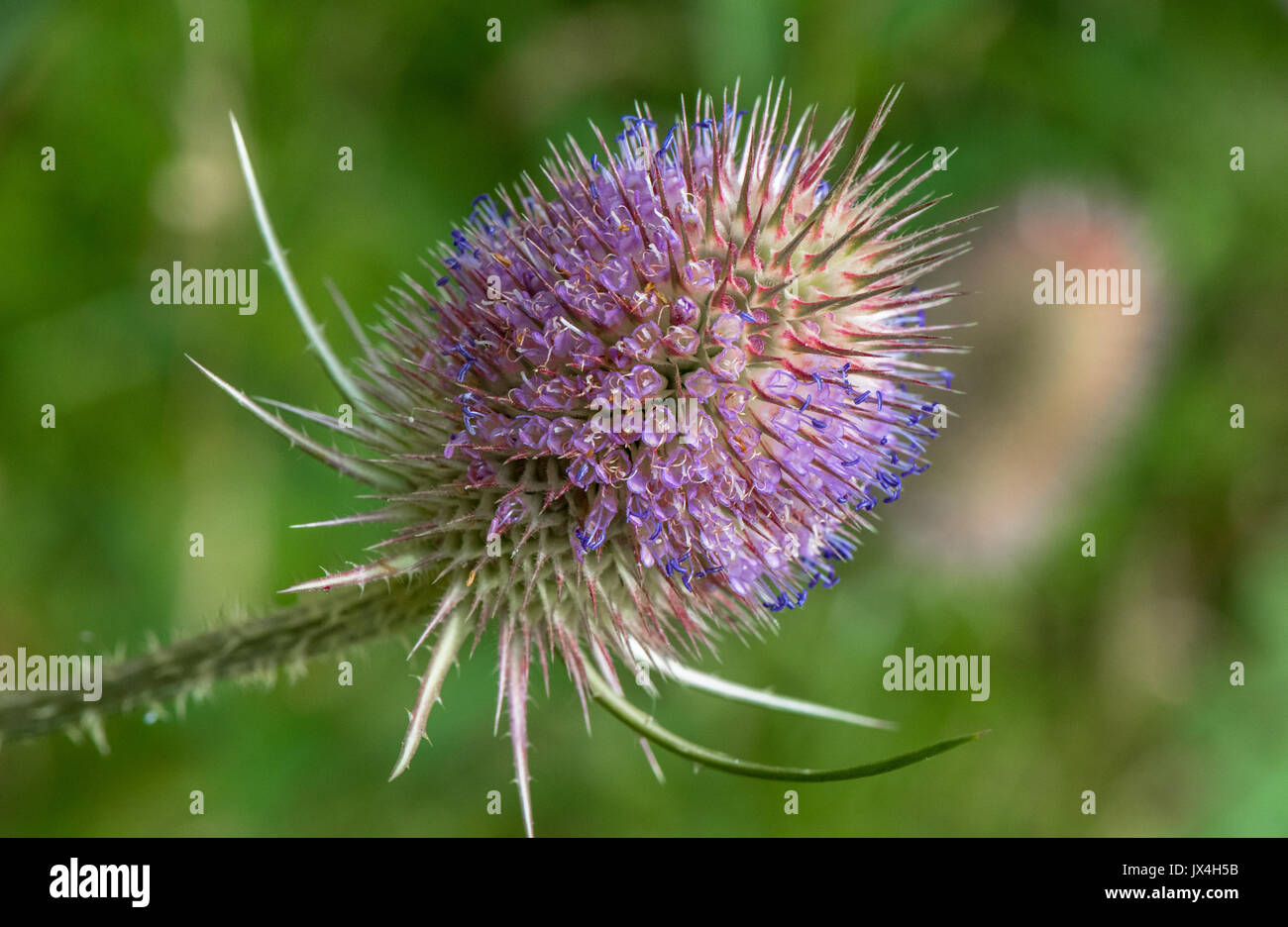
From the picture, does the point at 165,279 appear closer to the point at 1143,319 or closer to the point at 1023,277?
the point at 1023,277

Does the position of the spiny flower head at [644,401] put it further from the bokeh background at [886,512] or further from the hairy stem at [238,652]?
the bokeh background at [886,512]

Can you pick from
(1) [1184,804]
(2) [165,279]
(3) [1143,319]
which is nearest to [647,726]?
(2) [165,279]

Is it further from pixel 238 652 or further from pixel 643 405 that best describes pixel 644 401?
pixel 238 652

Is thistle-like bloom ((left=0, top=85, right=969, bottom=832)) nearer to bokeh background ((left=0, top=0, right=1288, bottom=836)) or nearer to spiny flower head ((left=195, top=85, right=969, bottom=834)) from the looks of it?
spiny flower head ((left=195, top=85, right=969, bottom=834))

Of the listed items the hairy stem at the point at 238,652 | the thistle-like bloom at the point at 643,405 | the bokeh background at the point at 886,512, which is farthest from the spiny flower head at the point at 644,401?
the bokeh background at the point at 886,512

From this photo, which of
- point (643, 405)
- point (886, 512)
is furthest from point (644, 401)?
point (886, 512)

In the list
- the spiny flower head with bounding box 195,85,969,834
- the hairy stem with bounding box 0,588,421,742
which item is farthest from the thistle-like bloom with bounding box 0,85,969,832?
the hairy stem with bounding box 0,588,421,742
